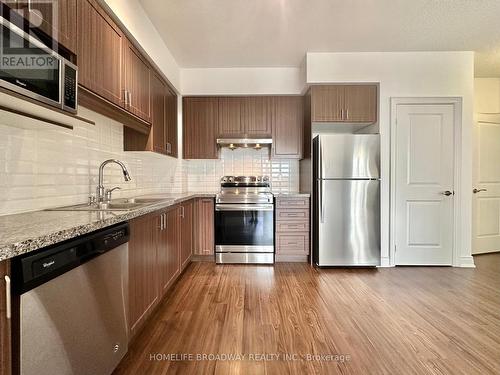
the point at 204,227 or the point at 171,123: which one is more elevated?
the point at 171,123

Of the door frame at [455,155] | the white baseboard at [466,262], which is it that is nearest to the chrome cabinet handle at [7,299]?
the door frame at [455,155]

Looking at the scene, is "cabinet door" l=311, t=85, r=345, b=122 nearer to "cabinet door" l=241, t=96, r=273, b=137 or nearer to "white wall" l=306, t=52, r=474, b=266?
"white wall" l=306, t=52, r=474, b=266

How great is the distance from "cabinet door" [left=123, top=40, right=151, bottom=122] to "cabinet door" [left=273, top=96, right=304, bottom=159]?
73.4 inches

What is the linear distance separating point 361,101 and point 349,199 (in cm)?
125

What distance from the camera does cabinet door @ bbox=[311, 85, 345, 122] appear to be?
11.4 feet

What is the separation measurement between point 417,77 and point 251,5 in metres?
2.30

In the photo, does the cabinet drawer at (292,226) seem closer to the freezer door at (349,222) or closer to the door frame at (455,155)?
the freezer door at (349,222)

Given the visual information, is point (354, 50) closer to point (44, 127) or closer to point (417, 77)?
point (417, 77)

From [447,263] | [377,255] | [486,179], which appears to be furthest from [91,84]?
[486,179]

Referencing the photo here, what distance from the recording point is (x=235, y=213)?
3.59 metres

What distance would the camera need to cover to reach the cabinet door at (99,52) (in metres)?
1.62

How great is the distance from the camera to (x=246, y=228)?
359 centimetres
